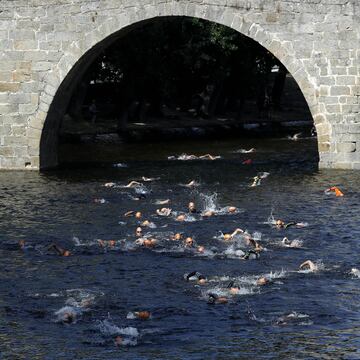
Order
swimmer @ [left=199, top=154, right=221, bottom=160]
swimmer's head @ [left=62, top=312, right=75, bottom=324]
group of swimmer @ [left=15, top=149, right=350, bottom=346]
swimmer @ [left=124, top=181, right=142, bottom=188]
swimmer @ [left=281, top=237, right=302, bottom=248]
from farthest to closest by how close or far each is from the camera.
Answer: swimmer @ [left=199, top=154, right=221, bottom=160] → swimmer @ [left=124, top=181, right=142, bottom=188] → swimmer @ [left=281, top=237, right=302, bottom=248] → group of swimmer @ [left=15, top=149, right=350, bottom=346] → swimmer's head @ [left=62, top=312, right=75, bottom=324]

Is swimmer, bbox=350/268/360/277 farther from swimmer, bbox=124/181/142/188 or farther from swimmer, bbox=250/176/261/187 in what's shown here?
swimmer, bbox=124/181/142/188

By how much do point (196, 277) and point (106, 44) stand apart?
1609 cm

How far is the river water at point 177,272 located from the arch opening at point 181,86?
1407 cm

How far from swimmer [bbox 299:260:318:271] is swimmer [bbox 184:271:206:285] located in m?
1.85

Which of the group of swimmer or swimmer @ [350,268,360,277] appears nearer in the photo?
the group of swimmer

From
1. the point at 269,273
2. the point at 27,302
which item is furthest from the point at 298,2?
the point at 27,302

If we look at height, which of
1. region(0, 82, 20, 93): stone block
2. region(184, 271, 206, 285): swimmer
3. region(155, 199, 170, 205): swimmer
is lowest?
region(184, 271, 206, 285): swimmer

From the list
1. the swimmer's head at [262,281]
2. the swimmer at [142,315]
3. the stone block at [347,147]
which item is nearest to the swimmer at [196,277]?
the swimmer's head at [262,281]

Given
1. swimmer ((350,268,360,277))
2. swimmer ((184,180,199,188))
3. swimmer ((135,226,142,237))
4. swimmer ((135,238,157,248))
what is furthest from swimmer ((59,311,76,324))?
swimmer ((184,180,199,188))

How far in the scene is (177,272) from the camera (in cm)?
1980

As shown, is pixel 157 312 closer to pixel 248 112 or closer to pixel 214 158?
pixel 214 158

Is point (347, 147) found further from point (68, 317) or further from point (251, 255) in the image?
point (68, 317)

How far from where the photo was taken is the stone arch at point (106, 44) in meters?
32.1

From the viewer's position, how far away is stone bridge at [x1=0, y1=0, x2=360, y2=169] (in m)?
31.9
